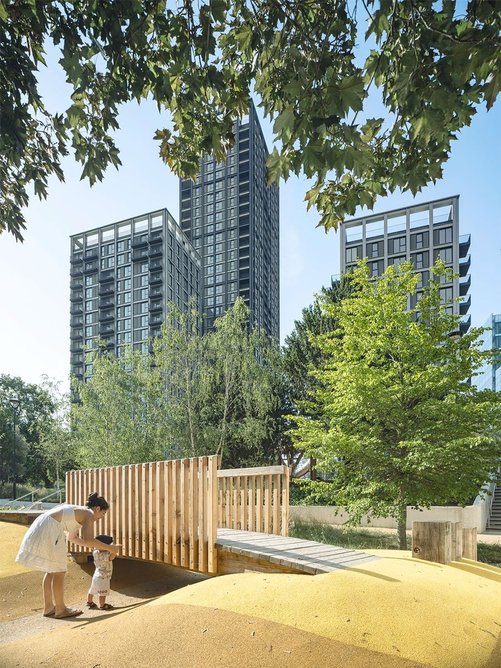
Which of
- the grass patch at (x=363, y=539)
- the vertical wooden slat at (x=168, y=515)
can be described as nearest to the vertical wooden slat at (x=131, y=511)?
the vertical wooden slat at (x=168, y=515)

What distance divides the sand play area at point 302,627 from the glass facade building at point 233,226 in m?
99.2

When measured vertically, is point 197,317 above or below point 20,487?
above

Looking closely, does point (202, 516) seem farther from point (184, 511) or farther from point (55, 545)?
point (55, 545)

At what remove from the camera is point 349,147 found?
3.78 meters

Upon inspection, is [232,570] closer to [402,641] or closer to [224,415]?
[402,641]

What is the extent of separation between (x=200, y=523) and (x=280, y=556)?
1.38 m

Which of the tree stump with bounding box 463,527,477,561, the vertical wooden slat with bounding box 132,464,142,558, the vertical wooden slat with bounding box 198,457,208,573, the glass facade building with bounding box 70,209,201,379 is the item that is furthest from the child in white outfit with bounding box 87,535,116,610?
the glass facade building with bounding box 70,209,201,379

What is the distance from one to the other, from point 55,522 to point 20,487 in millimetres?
54023

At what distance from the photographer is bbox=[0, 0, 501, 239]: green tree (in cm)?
367

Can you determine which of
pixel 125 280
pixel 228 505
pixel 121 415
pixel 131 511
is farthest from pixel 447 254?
pixel 131 511

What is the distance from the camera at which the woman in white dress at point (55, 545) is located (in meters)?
6.49

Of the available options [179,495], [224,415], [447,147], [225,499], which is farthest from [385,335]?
[224,415]

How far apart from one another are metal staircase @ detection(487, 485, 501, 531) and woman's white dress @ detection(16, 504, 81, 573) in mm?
23550

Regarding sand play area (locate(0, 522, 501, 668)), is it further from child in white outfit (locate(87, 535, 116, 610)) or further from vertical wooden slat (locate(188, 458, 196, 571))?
vertical wooden slat (locate(188, 458, 196, 571))
